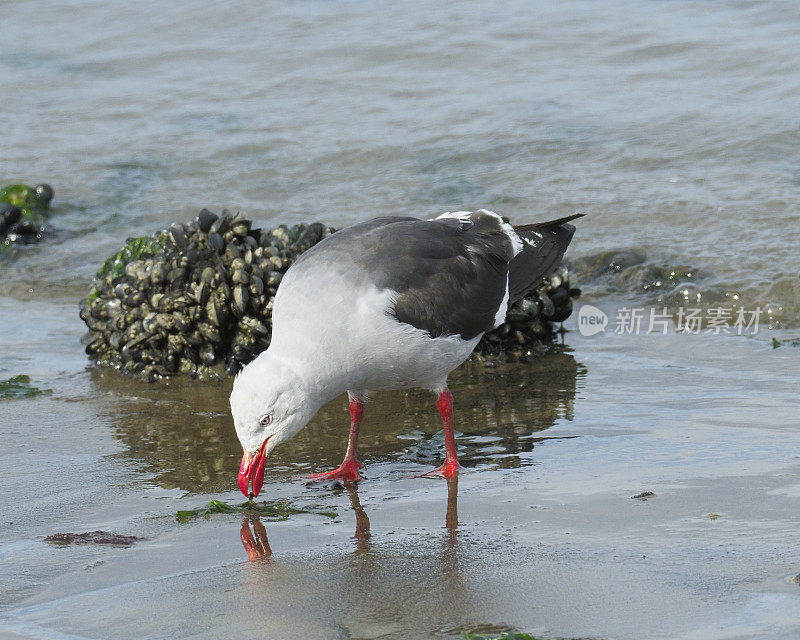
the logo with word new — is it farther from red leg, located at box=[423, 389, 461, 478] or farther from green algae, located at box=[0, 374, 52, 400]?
green algae, located at box=[0, 374, 52, 400]

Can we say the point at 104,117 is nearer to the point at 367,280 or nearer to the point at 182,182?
the point at 182,182

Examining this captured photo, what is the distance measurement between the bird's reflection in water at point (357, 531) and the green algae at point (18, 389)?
2429mm

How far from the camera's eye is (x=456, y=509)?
449cm

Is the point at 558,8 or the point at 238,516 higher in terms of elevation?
the point at 558,8

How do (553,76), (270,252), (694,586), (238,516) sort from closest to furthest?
(694,586)
(238,516)
(270,252)
(553,76)

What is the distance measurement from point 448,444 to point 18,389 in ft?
8.69

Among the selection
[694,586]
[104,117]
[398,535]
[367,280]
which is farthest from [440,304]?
[104,117]

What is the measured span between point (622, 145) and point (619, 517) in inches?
283

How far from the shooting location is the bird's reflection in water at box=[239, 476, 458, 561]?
4.04 metres

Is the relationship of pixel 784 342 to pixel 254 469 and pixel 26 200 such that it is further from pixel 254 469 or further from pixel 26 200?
pixel 26 200

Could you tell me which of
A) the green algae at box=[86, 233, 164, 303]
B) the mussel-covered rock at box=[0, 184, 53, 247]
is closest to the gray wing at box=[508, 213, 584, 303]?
the green algae at box=[86, 233, 164, 303]

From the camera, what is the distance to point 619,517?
4.20m

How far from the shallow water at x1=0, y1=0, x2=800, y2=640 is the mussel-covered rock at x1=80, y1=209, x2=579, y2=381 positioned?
0.71ft

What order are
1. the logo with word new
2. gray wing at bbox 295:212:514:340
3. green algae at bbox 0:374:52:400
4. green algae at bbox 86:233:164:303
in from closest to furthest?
gray wing at bbox 295:212:514:340 → green algae at bbox 0:374:52:400 → green algae at bbox 86:233:164:303 → the logo with word new
